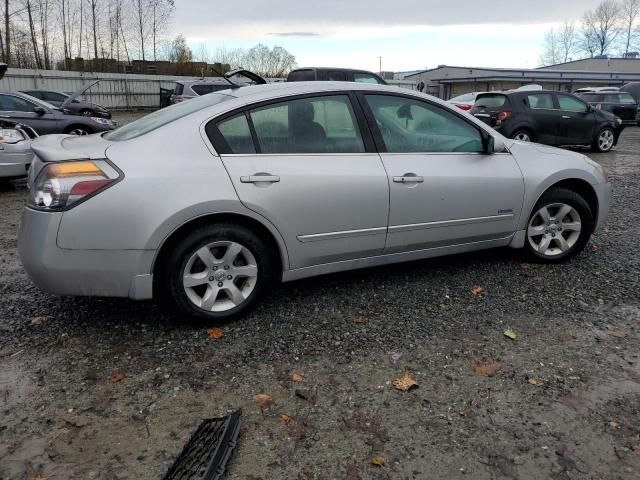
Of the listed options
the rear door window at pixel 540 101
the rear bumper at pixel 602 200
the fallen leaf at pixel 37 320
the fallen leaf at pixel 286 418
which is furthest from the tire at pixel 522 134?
the fallen leaf at pixel 286 418

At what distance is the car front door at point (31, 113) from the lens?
12.0m

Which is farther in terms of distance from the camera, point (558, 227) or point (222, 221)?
point (558, 227)

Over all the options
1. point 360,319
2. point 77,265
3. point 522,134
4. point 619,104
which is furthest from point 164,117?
point 619,104

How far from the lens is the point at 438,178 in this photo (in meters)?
3.97

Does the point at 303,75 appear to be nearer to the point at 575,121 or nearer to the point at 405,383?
the point at 575,121

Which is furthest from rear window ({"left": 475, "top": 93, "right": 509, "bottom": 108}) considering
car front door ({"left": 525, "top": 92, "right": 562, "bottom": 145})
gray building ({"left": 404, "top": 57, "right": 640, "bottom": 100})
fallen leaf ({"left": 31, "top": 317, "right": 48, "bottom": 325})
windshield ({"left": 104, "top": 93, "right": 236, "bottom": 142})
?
gray building ({"left": 404, "top": 57, "right": 640, "bottom": 100})

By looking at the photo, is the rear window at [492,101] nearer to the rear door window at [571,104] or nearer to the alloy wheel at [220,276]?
the rear door window at [571,104]

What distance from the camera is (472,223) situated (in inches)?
165

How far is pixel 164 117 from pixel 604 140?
12882 mm

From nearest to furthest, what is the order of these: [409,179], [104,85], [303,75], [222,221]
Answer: [222,221], [409,179], [303,75], [104,85]

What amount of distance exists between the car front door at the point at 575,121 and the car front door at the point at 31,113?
11.8 m

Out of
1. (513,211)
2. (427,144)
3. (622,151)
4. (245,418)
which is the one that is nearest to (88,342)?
(245,418)

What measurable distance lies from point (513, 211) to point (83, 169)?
125 inches

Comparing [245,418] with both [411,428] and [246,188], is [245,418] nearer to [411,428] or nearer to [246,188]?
[411,428]
